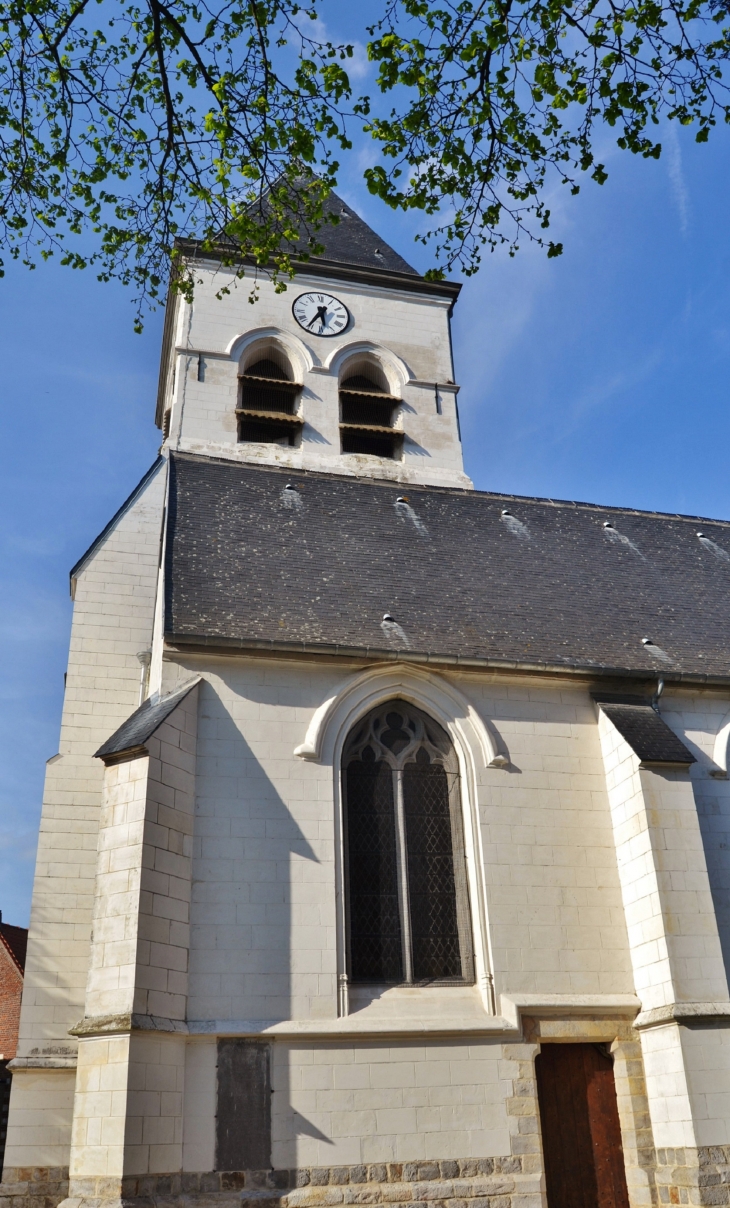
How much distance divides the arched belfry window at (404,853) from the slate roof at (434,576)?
0.96 meters

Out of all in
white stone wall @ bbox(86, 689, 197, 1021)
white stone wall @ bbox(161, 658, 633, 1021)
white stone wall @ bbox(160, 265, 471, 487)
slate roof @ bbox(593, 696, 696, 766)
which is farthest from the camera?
white stone wall @ bbox(160, 265, 471, 487)

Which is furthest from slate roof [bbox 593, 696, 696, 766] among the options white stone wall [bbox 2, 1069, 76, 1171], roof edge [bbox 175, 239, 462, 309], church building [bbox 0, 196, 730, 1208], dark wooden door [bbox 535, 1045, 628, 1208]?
roof edge [bbox 175, 239, 462, 309]

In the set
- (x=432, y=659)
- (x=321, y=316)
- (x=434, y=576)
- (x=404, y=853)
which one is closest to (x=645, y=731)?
(x=432, y=659)

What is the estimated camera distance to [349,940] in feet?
32.2

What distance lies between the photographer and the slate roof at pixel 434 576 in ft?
37.2

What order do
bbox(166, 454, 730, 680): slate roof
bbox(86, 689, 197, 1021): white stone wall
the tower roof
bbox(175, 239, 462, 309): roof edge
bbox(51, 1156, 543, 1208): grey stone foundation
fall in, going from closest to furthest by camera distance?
bbox(51, 1156, 543, 1208): grey stone foundation, bbox(86, 689, 197, 1021): white stone wall, bbox(166, 454, 730, 680): slate roof, bbox(175, 239, 462, 309): roof edge, the tower roof

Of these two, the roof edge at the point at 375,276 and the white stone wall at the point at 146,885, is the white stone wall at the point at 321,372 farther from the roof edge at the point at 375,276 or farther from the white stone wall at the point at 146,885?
the white stone wall at the point at 146,885

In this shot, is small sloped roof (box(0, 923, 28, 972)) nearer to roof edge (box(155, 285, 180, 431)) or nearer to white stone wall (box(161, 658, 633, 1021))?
roof edge (box(155, 285, 180, 431))

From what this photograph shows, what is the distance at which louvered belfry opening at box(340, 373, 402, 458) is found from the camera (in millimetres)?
17938

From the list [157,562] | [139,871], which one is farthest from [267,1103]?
[157,562]

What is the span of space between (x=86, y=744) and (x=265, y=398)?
26.1 ft

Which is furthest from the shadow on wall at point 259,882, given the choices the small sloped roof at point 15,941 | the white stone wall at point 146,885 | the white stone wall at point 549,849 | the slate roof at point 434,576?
the small sloped roof at point 15,941

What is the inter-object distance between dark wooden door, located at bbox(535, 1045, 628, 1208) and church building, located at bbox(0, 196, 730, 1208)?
24 millimetres

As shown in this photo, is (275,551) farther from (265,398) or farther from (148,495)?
(265,398)
